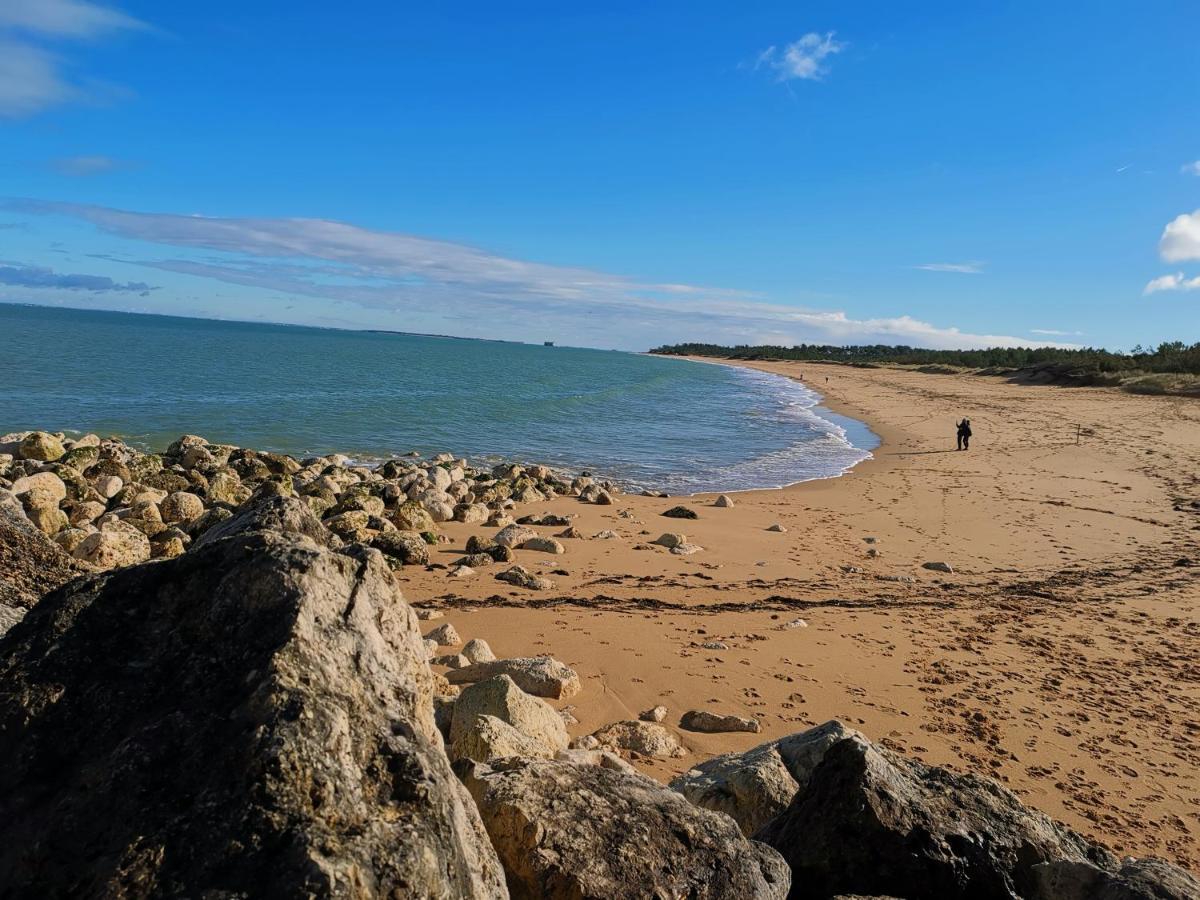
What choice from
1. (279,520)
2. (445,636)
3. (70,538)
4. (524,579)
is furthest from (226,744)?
(70,538)

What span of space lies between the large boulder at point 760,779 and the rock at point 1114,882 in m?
1.10

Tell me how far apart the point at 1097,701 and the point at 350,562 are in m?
8.01

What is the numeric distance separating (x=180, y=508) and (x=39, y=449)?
811 cm

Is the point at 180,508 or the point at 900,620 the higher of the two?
the point at 900,620

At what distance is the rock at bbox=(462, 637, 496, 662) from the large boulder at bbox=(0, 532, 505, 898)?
504 cm

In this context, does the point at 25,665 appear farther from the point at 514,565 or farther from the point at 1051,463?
the point at 1051,463

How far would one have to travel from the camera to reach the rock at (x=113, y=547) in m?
10.2

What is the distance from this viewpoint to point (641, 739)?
6.29 meters

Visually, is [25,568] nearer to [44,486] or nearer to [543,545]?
[543,545]

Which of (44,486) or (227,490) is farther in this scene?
(227,490)

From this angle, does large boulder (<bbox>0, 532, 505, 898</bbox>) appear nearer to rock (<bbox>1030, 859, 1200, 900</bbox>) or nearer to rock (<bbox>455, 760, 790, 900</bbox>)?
rock (<bbox>455, 760, 790, 900</bbox>)

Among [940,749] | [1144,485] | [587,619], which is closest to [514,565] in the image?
[587,619]

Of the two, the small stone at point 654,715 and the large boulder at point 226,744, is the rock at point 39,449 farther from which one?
the large boulder at point 226,744

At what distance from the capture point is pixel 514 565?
38.7 ft
